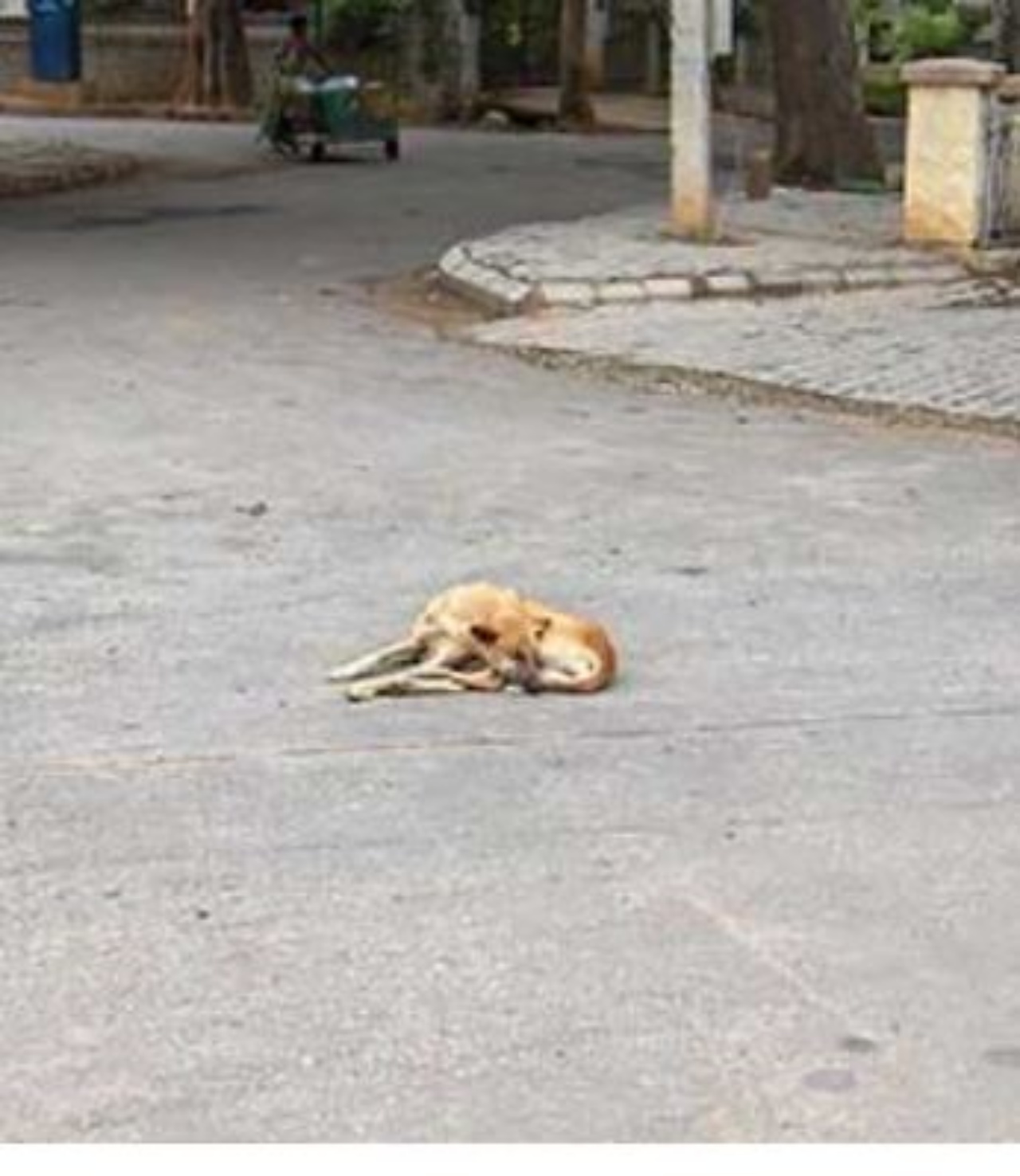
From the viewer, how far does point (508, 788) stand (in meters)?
5.92

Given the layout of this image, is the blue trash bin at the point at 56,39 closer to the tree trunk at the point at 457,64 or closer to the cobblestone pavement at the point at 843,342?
the tree trunk at the point at 457,64

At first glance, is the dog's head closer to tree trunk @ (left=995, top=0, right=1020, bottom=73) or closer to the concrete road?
the concrete road

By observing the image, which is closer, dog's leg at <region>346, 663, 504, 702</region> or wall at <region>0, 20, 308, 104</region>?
dog's leg at <region>346, 663, 504, 702</region>

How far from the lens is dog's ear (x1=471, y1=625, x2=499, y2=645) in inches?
268

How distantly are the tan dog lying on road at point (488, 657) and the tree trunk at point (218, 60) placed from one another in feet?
105

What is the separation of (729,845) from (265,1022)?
1351 mm

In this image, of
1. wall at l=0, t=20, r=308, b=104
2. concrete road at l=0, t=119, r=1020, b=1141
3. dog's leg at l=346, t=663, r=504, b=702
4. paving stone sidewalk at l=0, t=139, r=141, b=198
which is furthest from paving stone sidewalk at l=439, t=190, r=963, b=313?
wall at l=0, t=20, r=308, b=104

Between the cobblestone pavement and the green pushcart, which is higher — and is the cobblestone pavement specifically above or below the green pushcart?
below

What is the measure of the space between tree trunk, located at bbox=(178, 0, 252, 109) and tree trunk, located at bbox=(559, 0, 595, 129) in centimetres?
489

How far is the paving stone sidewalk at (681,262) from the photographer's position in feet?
49.5

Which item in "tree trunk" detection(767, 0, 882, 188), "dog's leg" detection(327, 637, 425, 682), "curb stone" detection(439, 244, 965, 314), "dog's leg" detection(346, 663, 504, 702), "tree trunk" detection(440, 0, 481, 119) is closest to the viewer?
"dog's leg" detection(346, 663, 504, 702)

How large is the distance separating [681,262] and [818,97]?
6.53m

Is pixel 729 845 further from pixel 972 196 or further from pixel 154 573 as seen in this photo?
pixel 972 196

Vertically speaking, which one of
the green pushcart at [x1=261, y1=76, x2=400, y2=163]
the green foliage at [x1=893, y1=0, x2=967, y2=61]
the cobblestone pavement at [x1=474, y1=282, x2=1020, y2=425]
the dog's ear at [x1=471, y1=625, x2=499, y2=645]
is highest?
the green foliage at [x1=893, y1=0, x2=967, y2=61]
